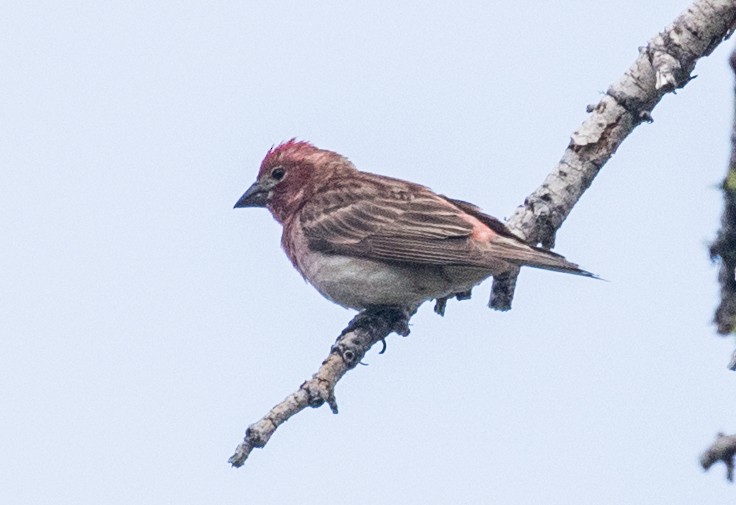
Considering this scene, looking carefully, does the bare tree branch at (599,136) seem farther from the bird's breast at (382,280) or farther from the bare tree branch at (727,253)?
the bare tree branch at (727,253)

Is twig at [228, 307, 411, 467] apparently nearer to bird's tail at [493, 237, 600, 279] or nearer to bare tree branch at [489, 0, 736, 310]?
bare tree branch at [489, 0, 736, 310]

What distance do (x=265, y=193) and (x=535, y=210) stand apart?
345 centimetres

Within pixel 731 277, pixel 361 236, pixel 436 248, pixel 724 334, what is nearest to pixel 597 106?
pixel 436 248

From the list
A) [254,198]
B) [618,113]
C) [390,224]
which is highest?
[254,198]

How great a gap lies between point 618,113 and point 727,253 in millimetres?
3100

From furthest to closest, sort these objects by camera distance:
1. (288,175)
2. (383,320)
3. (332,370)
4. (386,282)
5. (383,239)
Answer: (288,175), (383,239), (386,282), (383,320), (332,370)

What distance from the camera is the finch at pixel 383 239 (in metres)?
9.15

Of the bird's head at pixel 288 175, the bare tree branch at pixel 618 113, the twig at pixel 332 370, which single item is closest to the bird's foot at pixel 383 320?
the twig at pixel 332 370

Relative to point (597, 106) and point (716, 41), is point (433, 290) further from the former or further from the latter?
point (716, 41)

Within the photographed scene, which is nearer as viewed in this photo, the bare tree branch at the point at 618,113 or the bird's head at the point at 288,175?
the bare tree branch at the point at 618,113

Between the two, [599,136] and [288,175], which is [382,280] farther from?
[288,175]

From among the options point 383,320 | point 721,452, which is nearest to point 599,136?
point 383,320

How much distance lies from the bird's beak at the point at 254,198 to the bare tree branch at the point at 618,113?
3158 mm

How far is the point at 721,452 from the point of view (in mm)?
4215
